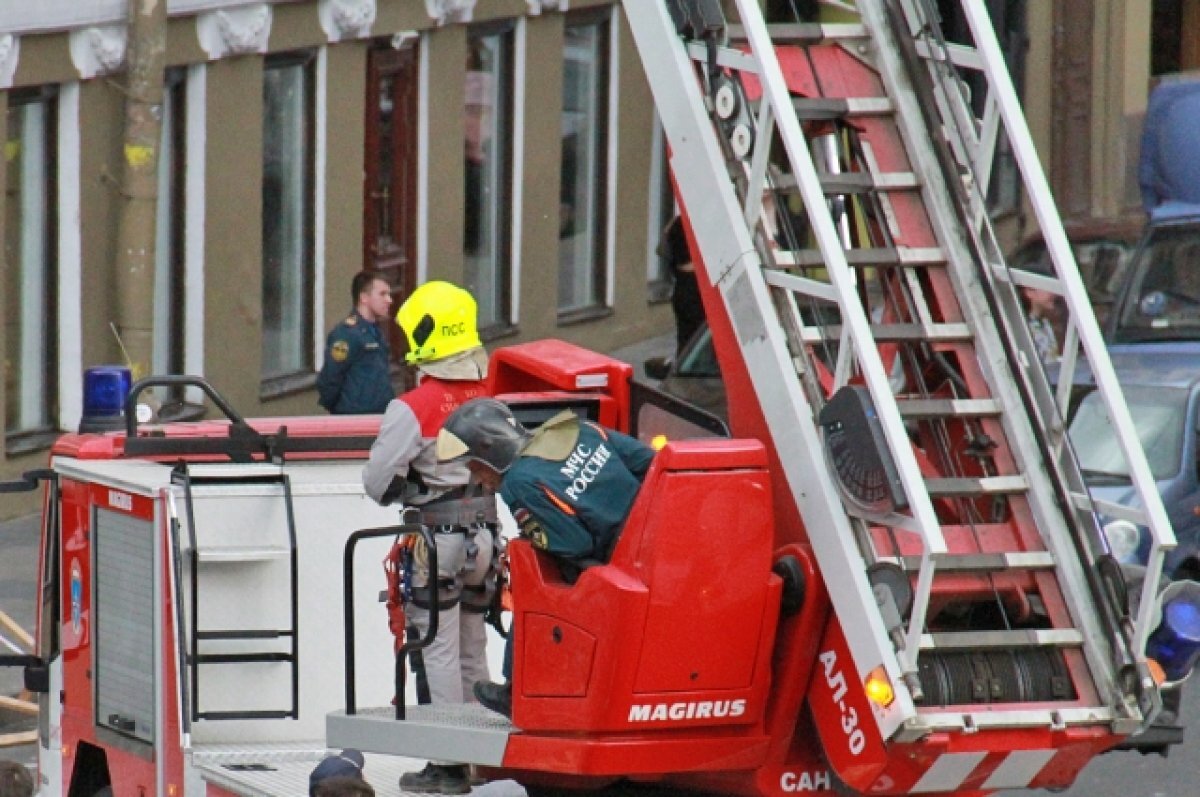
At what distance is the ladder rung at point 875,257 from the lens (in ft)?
22.4

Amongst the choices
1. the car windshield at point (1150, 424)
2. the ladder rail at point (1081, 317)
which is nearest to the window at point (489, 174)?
the car windshield at point (1150, 424)

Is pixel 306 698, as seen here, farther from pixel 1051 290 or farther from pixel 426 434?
pixel 1051 290

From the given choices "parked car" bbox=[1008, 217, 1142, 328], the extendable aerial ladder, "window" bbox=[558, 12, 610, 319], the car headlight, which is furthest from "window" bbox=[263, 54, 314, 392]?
the extendable aerial ladder

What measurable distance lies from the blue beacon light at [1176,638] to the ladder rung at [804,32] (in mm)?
1901

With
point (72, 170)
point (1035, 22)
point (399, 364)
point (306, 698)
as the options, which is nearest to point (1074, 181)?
point (1035, 22)

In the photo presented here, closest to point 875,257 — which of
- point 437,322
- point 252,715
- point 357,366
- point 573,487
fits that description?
point 573,487

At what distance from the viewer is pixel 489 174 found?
69.2ft

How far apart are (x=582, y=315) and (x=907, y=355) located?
15314 millimetres

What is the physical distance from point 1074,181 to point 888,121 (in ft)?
81.3

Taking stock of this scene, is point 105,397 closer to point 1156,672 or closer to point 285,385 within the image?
point 1156,672

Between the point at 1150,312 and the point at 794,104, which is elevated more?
the point at 794,104

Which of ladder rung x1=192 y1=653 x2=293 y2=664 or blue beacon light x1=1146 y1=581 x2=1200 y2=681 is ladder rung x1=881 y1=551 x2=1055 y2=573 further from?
ladder rung x1=192 y1=653 x2=293 y2=664

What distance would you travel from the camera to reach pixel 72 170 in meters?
16.1

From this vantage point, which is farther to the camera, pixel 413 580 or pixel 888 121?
pixel 413 580
